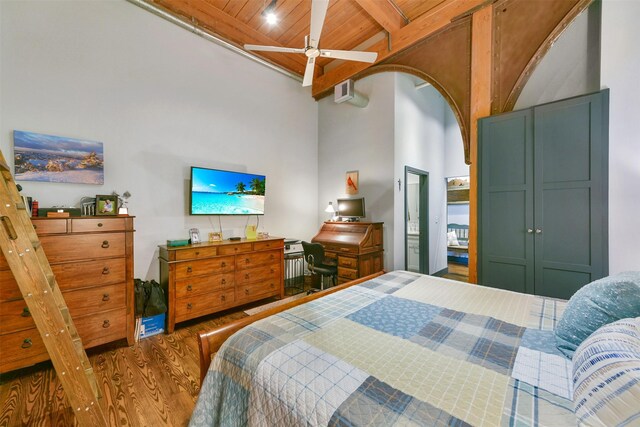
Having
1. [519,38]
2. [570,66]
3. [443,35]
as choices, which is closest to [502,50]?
[519,38]

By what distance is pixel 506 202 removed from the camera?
2.55 m

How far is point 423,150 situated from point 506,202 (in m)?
2.29

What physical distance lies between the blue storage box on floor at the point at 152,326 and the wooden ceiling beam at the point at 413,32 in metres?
4.19

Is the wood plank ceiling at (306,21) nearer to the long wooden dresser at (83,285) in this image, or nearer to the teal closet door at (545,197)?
the teal closet door at (545,197)

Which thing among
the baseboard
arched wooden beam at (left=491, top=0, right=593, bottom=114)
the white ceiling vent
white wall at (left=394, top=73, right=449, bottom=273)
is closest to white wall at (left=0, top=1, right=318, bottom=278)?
the white ceiling vent

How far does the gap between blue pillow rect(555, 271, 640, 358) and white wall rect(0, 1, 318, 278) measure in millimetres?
3468

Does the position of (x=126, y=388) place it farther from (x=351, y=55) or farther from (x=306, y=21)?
(x=306, y=21)

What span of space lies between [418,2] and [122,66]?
358cm

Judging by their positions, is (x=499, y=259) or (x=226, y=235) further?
(x=226, y=235)

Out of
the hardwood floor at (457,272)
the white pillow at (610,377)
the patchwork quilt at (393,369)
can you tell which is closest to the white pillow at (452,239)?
the hardwood floor at (457,272)

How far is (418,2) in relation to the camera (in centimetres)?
320

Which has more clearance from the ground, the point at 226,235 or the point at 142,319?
the point at 226,235

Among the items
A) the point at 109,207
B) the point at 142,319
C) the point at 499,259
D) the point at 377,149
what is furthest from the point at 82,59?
the point at 499,259

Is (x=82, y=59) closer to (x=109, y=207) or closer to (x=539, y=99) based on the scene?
(x=109, y=207)
